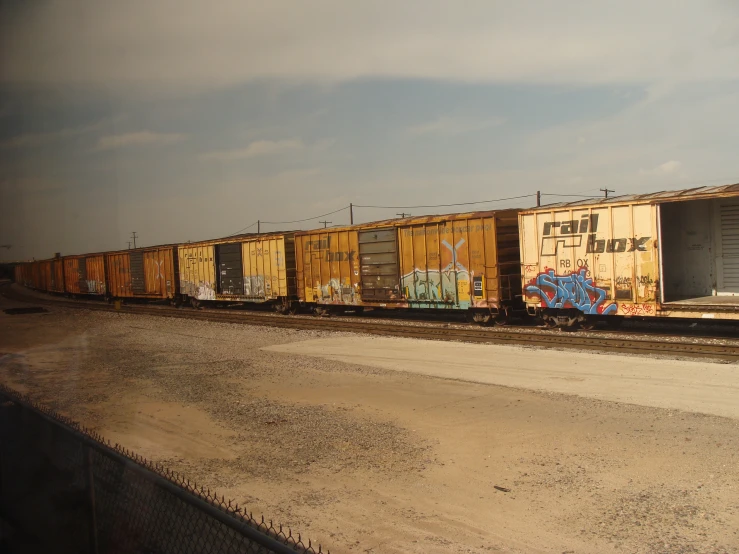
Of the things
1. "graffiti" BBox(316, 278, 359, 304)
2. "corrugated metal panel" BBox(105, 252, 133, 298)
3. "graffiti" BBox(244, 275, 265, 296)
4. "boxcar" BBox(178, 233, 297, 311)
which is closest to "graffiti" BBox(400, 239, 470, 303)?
"graffiti" BBox(316, 278, 359, 304)

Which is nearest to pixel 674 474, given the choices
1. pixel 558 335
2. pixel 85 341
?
pixel 558 335

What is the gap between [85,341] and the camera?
2072 cm

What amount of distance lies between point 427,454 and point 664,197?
1035 cm

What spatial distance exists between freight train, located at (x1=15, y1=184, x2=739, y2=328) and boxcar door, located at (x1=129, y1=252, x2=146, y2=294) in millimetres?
13849

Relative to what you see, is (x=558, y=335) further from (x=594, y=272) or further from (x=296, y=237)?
(x=296, y=237)

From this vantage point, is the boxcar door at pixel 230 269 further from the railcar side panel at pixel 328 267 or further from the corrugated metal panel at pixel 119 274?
the corrugated metal panel at pixel 119 274

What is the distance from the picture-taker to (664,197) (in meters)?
14.5

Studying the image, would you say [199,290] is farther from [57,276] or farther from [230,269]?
[57,276]

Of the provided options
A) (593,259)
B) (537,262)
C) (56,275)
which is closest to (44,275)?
(56,275)

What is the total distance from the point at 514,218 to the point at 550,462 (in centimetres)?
1297

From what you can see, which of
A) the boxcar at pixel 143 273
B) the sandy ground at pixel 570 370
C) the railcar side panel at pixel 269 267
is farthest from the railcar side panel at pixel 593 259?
the boxcar at pixel 143 273

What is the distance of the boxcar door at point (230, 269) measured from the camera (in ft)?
95.7

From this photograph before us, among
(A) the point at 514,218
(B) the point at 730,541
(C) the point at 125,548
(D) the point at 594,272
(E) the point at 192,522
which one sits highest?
(A) the point at 514,218

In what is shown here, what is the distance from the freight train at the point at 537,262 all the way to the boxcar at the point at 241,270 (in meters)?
0.10
